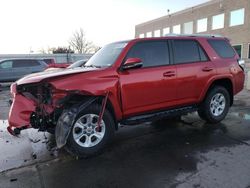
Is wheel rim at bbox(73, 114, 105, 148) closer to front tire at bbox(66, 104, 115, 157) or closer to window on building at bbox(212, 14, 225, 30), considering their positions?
front tire at bbox(66, 104, 115, 157)

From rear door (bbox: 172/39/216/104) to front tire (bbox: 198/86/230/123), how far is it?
1.20 feet

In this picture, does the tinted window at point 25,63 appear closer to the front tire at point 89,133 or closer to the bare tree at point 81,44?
the front tire at point 89,133

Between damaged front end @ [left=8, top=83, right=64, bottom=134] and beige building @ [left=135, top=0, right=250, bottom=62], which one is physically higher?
beige building @ [left=135, top=0, right=250, bottom=62]

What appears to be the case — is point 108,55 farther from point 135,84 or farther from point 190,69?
point 190,69

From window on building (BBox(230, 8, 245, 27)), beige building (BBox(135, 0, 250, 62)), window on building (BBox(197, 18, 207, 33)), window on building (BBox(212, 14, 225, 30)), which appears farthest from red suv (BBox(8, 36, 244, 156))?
window on building (BBox(197, 18, 207, 33))

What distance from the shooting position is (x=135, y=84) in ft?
14.3

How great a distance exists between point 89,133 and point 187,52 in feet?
8.69

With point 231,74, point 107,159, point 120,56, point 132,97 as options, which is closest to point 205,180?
point 107,159

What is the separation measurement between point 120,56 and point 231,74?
288 cm

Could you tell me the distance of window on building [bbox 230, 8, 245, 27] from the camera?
83.4 ft

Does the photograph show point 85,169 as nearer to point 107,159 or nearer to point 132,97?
point 107,159

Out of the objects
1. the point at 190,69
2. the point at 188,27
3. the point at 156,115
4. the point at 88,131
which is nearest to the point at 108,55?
the point at 156,115

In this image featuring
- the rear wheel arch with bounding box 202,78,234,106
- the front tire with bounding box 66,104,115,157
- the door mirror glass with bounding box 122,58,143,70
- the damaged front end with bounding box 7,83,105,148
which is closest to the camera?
the damaged front end with bounding box 7,83,105,148

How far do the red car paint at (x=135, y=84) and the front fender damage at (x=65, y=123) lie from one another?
0.76 feet
